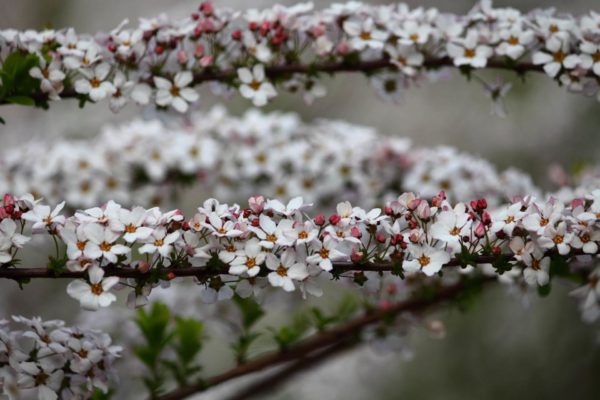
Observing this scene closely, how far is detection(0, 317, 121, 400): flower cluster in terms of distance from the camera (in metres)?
1.51

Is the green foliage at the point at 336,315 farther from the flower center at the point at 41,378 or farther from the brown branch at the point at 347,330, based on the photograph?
the flower center at the point at 41,378

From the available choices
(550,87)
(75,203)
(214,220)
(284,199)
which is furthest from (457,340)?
(214,220)

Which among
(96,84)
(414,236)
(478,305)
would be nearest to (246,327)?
(96,84)

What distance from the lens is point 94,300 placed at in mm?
1370

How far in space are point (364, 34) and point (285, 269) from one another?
Result: 72cm

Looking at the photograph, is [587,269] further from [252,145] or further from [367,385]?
[367,385]

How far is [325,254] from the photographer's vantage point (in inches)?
54.9

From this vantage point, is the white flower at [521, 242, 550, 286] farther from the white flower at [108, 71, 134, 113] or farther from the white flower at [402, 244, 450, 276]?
the white flower at [108, 71, 134, 113]

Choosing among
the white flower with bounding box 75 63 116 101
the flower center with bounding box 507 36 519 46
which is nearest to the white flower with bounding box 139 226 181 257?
the white flower with bounding box 75 63 116 101

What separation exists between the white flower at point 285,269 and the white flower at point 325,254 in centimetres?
3

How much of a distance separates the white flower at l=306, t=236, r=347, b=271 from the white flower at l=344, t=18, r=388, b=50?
0.62 m

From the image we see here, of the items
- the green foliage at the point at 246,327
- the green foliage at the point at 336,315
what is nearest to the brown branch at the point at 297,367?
the green foliage at the point at 336,315

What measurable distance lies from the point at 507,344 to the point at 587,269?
2.45 metres

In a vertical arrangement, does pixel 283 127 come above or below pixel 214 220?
below
